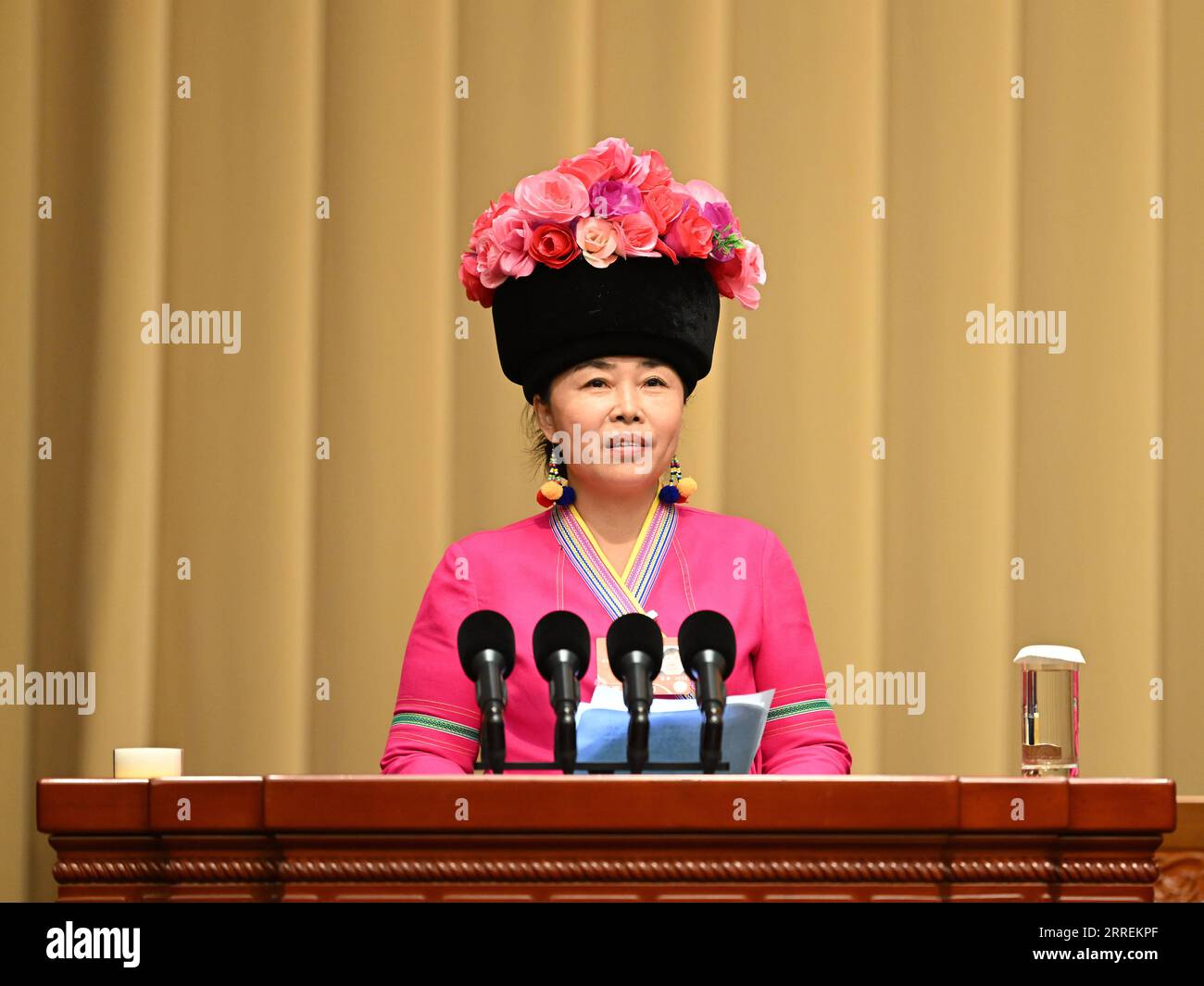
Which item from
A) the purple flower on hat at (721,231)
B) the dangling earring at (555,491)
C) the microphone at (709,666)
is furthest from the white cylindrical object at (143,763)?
the purple flower on hat at (721,231)

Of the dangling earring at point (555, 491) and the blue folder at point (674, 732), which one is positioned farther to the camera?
the dangling earring at point (555, 491)

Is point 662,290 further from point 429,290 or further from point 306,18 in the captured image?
point 306,18

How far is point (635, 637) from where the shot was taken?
1429 millimetres

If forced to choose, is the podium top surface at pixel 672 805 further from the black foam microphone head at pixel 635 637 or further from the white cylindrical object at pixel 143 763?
the white cylindrical object at pixel 143 763

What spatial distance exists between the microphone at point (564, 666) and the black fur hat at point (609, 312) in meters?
0.69

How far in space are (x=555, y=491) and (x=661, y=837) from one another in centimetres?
93

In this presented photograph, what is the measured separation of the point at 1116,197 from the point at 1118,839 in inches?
86.4

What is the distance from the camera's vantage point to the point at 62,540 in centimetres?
318

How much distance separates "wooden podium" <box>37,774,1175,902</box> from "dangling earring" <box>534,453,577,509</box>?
0.88 m

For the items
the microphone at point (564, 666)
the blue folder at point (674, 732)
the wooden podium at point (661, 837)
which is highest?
the microphone at point (564, 666)

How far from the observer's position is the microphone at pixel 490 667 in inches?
55.8

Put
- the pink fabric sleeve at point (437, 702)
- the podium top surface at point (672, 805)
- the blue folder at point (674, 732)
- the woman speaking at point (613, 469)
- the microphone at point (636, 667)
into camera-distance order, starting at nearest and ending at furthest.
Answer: the podium top surface at point (672, 805)
the microphone at point (636, 667)
the blue folder at point (674, 732)
the pink fabric sleeve at point (437, 702)
the woman speaking at point (613, 469)

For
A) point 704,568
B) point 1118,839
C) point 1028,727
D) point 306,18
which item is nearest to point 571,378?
point 704,568

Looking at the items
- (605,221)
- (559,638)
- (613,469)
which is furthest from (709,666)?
(605,221)
